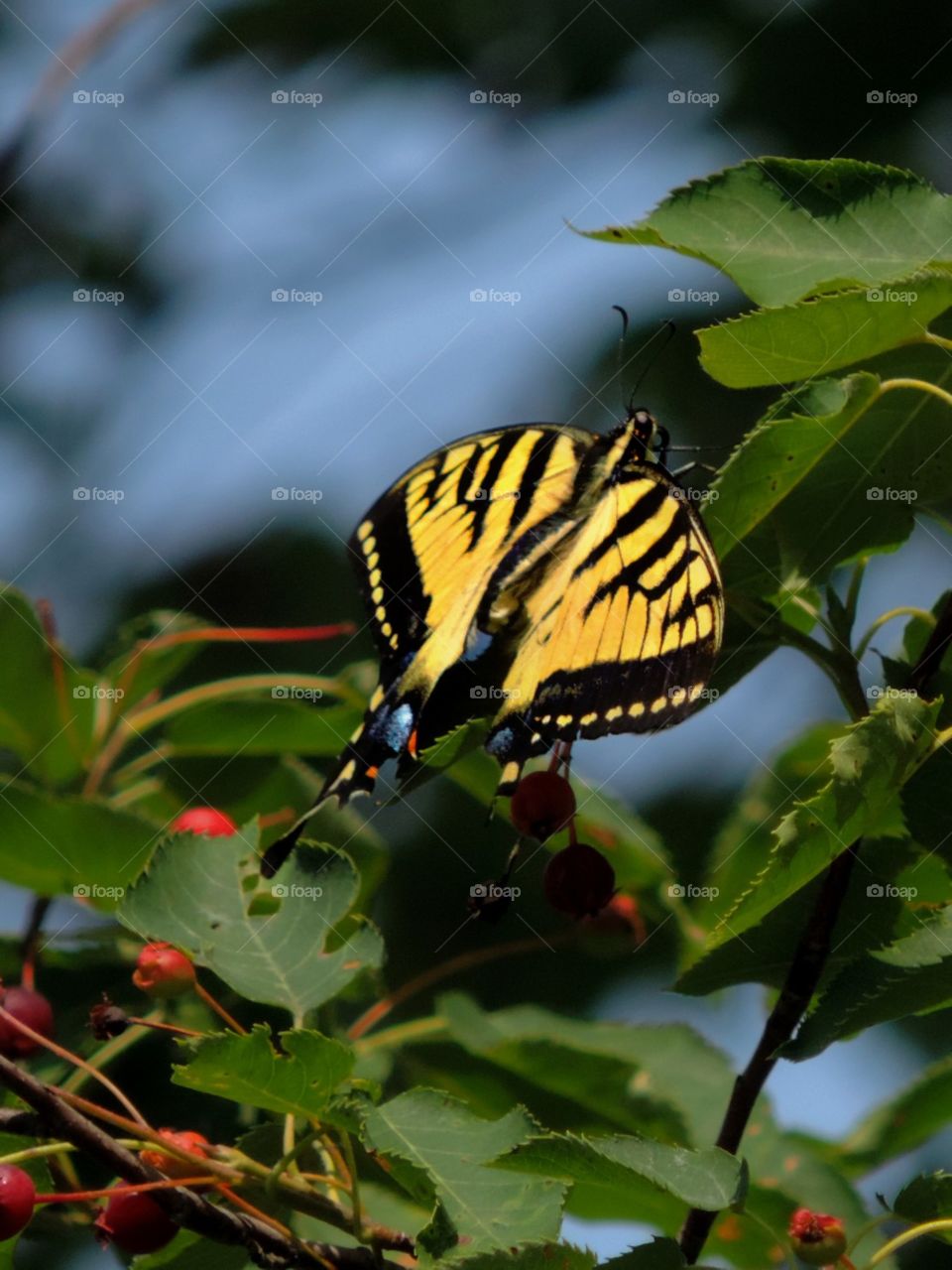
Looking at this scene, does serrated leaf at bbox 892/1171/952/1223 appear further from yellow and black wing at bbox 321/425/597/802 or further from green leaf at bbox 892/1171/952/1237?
yellow and black wing at bbox 321/425/597/802

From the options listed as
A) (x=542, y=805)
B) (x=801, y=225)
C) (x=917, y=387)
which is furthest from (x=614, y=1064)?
(x=801, y=225)

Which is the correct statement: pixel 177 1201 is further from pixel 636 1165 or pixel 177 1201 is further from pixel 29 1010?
pixel 29 1010

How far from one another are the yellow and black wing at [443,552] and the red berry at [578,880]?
9.0 inches

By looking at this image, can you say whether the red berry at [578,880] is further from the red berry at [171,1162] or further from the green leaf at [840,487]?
the red berry at [171,1162]

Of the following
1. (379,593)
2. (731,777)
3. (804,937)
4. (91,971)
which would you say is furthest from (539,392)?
(804,937)

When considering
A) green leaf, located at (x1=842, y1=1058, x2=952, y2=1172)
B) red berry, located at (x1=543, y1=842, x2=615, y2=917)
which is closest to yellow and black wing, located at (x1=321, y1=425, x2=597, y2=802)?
red berry, located at (x1=543, y1=842, x2=615, y2=917)

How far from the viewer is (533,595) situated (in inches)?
74.3

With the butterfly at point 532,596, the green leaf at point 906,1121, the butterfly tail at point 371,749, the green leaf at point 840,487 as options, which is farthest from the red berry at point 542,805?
the green leaf at point 906,1121

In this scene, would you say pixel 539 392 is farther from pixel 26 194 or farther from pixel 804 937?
pixel 804 937

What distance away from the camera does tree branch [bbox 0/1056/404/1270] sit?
1100 mm

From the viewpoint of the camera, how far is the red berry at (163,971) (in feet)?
4.92

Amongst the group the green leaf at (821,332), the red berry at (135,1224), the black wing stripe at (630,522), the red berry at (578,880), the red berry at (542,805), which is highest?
the green leaf at (821,332)

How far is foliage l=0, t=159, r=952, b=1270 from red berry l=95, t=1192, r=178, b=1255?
0.03 meters

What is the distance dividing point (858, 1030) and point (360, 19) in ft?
11.1
